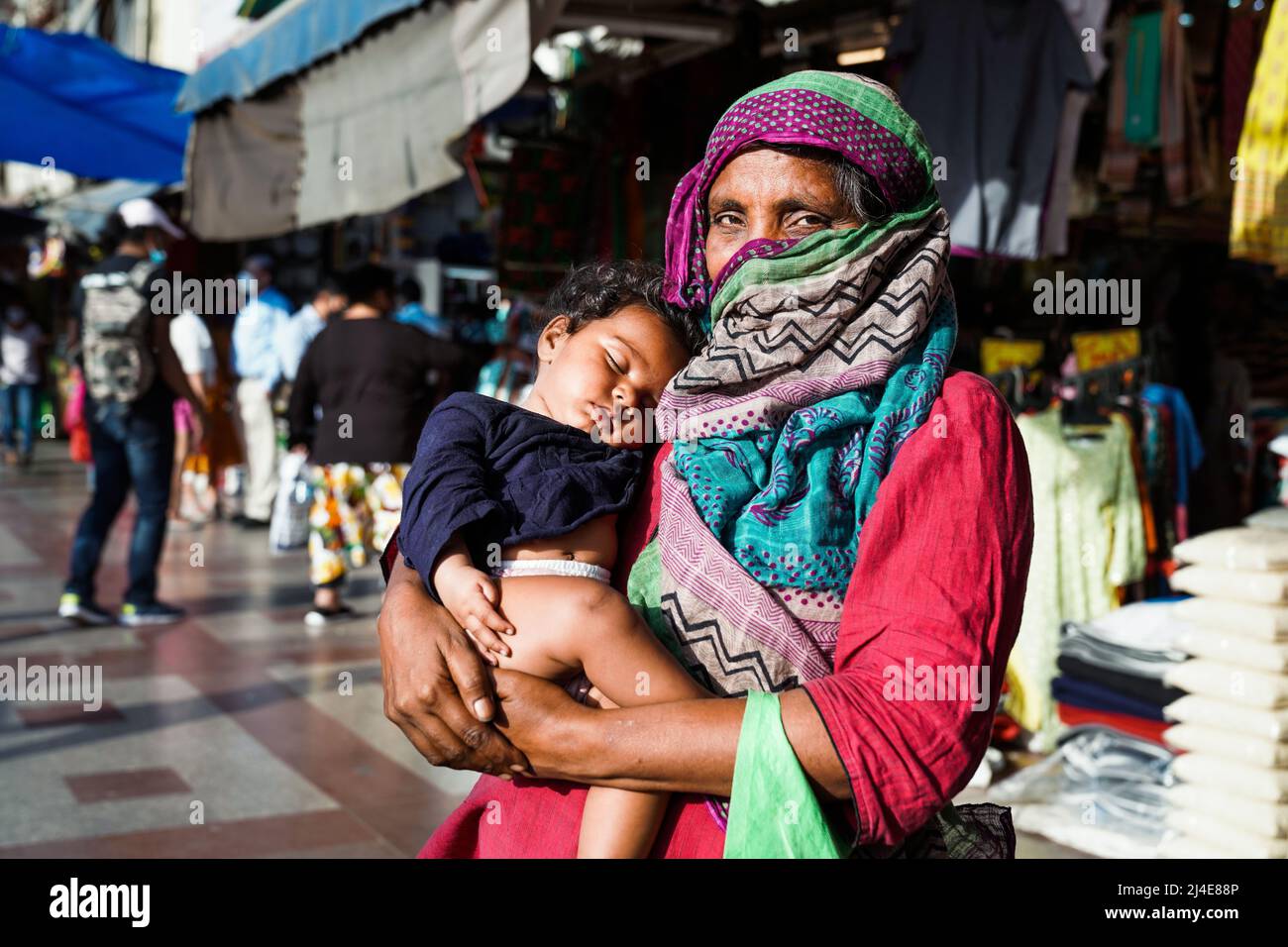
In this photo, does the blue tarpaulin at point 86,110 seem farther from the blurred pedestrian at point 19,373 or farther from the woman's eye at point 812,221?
the blurred pedestrian at point 19,373

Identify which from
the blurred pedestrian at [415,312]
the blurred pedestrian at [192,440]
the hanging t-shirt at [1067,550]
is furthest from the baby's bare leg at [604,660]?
the blurred pedestrian at [192,440]

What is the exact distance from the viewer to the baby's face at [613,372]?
1798 mm

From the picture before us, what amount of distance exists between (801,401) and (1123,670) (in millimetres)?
3255

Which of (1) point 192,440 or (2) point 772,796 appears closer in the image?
(2) point 772,796

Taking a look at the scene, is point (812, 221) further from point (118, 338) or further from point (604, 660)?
point (118, 338)

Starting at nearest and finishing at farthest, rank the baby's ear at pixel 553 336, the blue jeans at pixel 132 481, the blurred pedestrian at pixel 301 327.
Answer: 1. the baby's ear at pixel 553 336
2. the blue jeans at pixel 132 481
3. the blurred pedestrian at pixel 301 327

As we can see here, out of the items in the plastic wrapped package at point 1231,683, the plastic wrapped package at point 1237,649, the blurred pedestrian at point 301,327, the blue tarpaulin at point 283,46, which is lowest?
the plastic wrapped package at point 1231,683

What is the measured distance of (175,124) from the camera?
8.35 m

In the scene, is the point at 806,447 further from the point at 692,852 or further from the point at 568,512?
the point at 692,852

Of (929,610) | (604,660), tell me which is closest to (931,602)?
(929,610)

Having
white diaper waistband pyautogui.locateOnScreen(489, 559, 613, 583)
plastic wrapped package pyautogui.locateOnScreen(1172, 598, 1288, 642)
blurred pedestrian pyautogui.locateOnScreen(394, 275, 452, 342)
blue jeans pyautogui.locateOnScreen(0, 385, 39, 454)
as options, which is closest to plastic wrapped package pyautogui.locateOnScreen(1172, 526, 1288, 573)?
plastic wrapped package pyautogui.locateOnScreen(1172, 598, 1288, 642)

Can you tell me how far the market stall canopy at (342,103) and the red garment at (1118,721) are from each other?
9.57 feet

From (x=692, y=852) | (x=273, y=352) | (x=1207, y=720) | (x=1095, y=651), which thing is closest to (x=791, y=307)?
(x=692, y=852)

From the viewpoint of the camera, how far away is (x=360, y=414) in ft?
24.5
